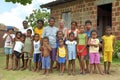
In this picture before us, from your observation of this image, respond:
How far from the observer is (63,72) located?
981 centimetres

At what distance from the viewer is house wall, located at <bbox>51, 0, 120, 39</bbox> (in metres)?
14.2

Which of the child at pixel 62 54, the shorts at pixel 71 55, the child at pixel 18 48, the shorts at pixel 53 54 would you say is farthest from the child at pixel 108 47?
the child at pixel 18 48

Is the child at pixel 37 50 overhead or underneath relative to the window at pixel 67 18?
underneath

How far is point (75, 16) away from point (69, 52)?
305 inches

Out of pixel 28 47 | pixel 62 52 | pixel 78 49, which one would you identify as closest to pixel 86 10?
pixel 28 47

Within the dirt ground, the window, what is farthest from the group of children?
the window

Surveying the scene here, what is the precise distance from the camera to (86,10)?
1628 cm

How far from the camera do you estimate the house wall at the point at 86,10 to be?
1416 cm

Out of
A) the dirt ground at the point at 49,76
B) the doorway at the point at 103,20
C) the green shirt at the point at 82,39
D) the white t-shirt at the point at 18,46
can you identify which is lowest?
the dirt ground at the point at 49,76

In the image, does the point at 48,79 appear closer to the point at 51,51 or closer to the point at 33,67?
the point at 51,51

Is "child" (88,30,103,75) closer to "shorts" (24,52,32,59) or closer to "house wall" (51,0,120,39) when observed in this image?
"shorts" (24,52,32,59)

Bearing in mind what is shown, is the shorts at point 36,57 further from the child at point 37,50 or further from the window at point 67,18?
the window at point 67,18

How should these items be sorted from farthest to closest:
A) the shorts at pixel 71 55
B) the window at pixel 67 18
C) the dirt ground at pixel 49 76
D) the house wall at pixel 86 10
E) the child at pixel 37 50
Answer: the window at pixel 67 18 < the house wall at pixel 86 10 < the child at pixel 37 50 < the shorts at pixel 71 55 < the dirt ground at pixel 49 76

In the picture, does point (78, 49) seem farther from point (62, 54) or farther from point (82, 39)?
point (62, 54)
